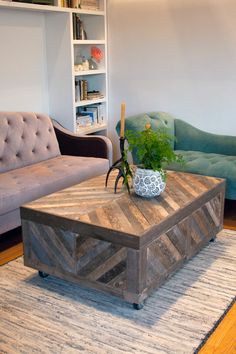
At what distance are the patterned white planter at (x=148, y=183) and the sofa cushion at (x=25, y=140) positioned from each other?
1.35 metres

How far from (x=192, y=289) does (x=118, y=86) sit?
2843 millimetres

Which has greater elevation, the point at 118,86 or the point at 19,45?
the point at 19,45

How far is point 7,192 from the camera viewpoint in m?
2.99

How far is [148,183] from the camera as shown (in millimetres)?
2633

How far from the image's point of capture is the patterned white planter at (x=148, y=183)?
2633 mm

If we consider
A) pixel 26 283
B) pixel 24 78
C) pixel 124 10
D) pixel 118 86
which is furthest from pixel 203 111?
pixel 26 283

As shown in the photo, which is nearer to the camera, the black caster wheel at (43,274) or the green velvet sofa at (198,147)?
the black caster wheel at (43,274)

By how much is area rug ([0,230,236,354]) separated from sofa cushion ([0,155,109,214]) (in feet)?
1.55

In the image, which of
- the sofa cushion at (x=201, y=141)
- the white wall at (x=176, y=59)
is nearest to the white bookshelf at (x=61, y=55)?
the white wall at (x=176, y=59)

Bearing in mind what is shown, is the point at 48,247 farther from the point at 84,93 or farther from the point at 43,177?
the point at 84,93

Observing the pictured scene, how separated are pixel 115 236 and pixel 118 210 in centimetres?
27

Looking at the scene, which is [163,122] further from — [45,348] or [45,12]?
[45,348]

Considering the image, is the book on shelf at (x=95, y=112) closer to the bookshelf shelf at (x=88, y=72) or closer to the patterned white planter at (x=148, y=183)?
the bookshelf shelf at (x=88, y=72)

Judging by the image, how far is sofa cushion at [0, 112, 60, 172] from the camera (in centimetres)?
364
